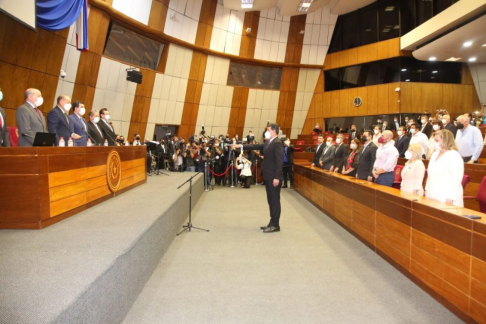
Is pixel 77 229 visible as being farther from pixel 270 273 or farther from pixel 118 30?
pixel 118 30

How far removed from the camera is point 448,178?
311 centimetres

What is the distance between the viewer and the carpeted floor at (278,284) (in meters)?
2.38

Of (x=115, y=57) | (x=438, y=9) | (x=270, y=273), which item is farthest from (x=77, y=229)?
(x=438, y=9)

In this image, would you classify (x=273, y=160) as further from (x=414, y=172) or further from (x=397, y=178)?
(x=397, y=178)

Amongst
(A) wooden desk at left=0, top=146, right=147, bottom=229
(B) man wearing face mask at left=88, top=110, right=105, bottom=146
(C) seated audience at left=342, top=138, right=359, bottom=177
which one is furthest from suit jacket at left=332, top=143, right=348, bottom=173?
(A) wooden desk at left=0, top=146, right=147, bottom=229

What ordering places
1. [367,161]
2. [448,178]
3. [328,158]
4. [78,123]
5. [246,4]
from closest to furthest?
[448,178], [78,123], [367,161], [328,158], [246,4]

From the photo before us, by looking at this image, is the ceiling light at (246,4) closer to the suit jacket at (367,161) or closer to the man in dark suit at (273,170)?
the suit jacket at (367,161)

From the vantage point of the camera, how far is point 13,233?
2754 mm

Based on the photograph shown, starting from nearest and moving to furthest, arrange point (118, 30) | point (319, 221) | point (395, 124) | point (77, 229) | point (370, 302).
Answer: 1. point (370, 302)
2. point (77, 229)
3. point (319, 221)
4. point (118, 30)
5. point (395, 124)

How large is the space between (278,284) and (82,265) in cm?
165

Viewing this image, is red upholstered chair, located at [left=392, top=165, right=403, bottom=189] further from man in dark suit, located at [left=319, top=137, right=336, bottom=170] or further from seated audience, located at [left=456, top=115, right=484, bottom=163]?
man in dark suit, located at [left=319, top=137, right=336, bottom=170]

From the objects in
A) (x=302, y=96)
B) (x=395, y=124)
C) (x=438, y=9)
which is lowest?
(x=395, y=124)

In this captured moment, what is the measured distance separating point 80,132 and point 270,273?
10.5 ft

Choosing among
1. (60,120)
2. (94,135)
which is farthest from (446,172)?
(94,135)
